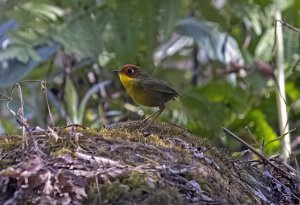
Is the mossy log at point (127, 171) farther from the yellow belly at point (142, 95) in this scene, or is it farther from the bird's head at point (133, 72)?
the bird's head at point (133, 72)

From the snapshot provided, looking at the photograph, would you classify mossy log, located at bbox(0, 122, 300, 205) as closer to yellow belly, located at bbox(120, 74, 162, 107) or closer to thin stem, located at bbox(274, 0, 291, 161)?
yellow belly, located at bbox(120, 74, 162, 107)

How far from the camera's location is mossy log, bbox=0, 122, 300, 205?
3.54 meters

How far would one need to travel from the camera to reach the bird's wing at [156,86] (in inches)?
191

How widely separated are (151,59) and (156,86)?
2.14m

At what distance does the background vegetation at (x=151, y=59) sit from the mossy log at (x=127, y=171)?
1.04 m

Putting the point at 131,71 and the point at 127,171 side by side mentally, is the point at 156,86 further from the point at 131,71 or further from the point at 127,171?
the point at 127,171

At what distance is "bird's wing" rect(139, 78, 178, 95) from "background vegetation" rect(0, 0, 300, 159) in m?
0.73

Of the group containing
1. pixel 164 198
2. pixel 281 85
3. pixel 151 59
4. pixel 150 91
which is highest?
pixel 150 91

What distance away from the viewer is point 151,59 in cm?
700

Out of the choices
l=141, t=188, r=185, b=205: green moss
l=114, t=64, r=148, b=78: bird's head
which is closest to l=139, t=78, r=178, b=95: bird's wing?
l=114, t=64, r=148, b=78: bird's head

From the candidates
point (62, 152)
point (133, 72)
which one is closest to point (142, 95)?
point (133, 72)

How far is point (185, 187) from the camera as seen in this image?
365cm

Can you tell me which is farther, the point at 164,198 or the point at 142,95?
the point at 142,95

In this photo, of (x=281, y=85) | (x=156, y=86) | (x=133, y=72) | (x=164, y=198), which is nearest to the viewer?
(x=164, y=198)
